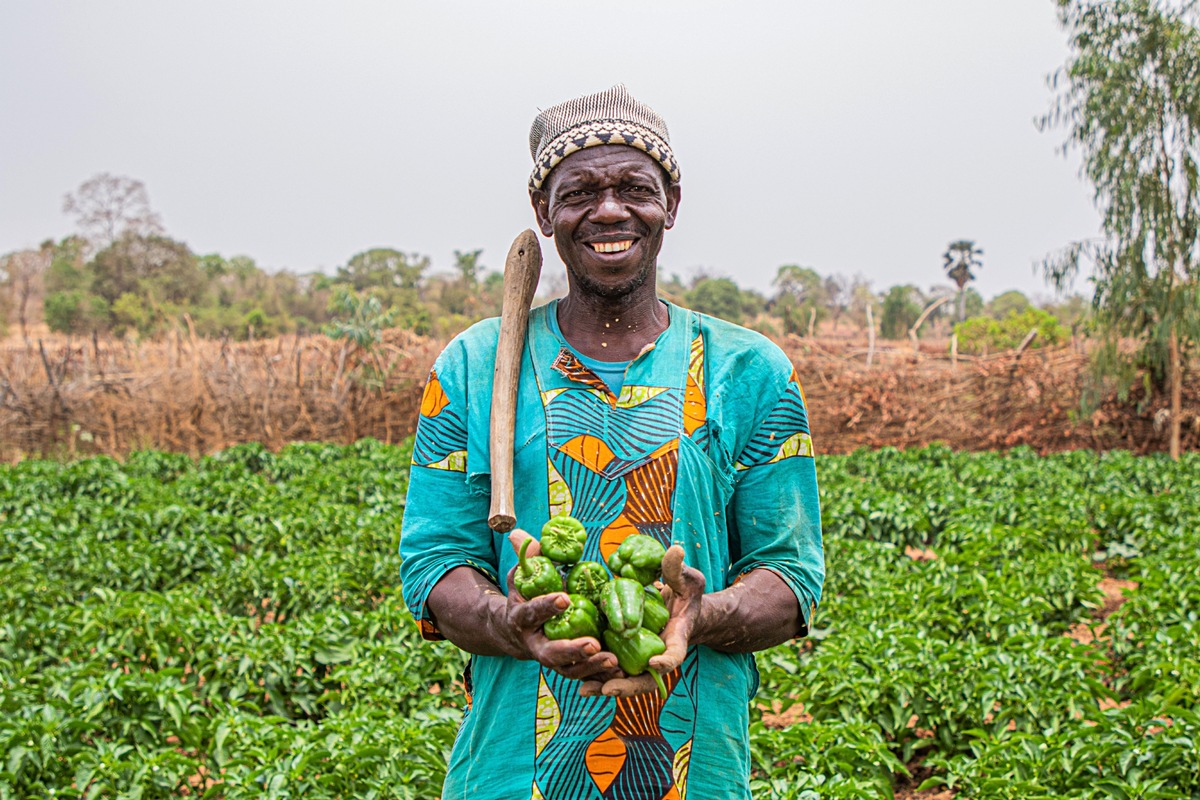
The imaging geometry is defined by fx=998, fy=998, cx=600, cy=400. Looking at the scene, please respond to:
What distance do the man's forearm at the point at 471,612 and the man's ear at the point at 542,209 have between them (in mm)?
588

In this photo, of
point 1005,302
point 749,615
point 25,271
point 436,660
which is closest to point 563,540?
point 749,615

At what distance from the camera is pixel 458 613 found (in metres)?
1.46

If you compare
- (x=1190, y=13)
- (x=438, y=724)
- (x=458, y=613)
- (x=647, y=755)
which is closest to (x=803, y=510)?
(x=647, y=755)

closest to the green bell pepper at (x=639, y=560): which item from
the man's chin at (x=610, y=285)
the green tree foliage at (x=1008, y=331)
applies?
the man's chin at (x=610, y=285)

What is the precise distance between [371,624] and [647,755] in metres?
3.47

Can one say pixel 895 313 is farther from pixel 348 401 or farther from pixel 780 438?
pixel 780 438

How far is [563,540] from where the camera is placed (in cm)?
140

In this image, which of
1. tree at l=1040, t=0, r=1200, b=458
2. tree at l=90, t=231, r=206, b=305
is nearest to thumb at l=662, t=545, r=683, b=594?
tree at l=1040, t=0, r=1200, b=458

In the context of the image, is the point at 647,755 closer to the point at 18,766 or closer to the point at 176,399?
the point at 18,766

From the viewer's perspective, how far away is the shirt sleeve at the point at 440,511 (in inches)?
60.3

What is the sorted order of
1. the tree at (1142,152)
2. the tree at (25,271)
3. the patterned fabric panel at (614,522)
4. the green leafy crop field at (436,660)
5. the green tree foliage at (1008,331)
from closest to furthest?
the patterned fabric panel at (614,522), the green leafy crop field at (436,660), the tree at (1142,152), the green tree foliage at (1008,331), the tree at (25,271)

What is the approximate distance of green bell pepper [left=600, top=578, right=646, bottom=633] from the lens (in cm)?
130

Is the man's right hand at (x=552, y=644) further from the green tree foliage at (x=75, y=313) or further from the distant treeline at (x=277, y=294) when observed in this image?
the green tree foliage at (x=75, y=313)

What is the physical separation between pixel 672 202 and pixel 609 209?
0.62 feet
